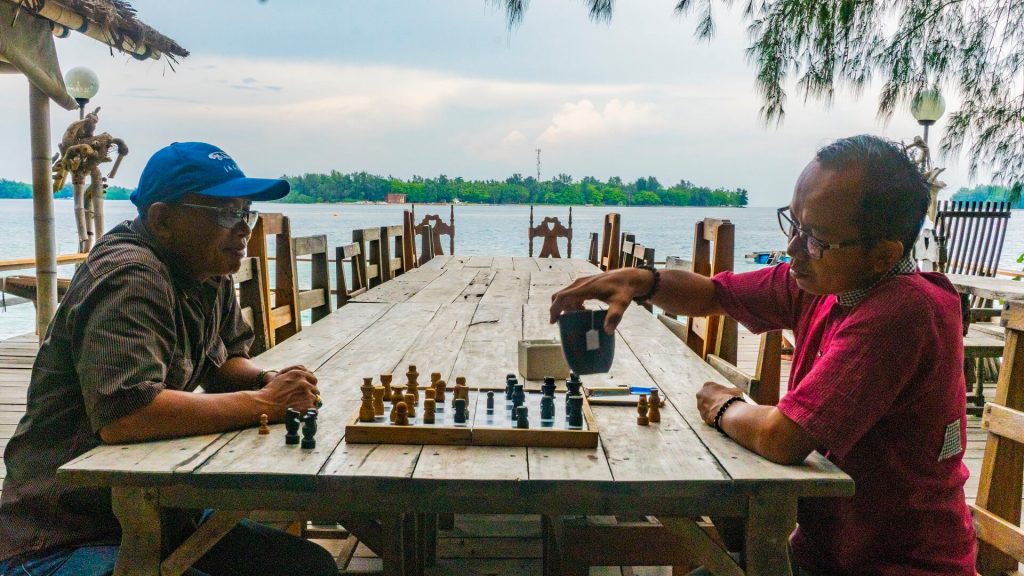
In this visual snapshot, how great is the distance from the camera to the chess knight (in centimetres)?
820

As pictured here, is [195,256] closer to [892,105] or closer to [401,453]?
[401,453]

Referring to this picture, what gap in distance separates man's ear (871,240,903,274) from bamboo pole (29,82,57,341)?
6193mm

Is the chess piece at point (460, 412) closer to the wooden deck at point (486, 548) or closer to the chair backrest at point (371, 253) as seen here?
the wooden deck at point (486, 548)

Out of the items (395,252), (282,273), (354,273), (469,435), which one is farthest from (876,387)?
(395,252)

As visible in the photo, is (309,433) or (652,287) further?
(652,287)

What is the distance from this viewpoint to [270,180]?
167 centimetres

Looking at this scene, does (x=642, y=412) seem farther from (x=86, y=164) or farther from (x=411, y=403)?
(x=86, y=164)

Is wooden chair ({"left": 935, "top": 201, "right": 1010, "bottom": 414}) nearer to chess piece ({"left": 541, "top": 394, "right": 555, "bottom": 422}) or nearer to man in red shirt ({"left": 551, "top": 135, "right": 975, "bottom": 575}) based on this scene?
man in red shirt ({"left": 551, "top": 135, "right": 975, "bottom": 575})

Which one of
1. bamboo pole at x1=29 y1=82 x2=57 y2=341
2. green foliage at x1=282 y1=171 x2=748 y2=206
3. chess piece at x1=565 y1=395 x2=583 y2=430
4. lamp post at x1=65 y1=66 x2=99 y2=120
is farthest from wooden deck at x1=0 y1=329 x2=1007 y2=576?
green foliage at x1=282 y1=171 x2=748 y2=206

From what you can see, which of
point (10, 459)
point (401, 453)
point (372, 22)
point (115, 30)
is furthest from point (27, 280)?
point (401, 453)

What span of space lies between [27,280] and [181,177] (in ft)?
22.7

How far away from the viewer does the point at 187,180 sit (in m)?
1.59

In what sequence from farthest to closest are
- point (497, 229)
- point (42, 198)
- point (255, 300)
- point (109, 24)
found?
point (497, 229) → point (42, 198) → point (109, 24) → point (255, 300)

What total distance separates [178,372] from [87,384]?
0.25 m
